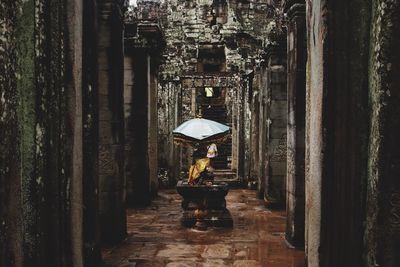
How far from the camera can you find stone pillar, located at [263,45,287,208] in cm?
980

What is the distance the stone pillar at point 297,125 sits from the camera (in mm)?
6621

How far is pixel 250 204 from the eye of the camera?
10.8 metres

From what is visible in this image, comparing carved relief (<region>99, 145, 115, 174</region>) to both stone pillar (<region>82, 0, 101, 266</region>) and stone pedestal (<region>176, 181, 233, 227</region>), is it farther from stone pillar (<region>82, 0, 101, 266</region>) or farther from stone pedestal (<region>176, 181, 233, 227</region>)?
stone pedestal (<region>176, 181, 233, 227</region>)

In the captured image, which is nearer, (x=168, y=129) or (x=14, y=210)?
(x=14, y=210)

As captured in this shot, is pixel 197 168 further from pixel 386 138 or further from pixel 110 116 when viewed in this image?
pixel 386 138

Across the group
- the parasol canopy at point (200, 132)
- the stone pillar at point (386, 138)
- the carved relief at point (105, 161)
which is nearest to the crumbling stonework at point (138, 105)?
the parasol canopy at point (200, 132)

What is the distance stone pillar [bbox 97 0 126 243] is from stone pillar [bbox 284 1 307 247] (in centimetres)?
267

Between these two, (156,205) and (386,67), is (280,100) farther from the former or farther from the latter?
(386,67)

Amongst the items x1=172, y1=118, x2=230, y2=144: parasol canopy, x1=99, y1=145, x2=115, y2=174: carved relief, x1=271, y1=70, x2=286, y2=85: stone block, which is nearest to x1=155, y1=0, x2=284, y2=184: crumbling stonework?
x1=271, y1=70, x2=286, y2=85: stone block

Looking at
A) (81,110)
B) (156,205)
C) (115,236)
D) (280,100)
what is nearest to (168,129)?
(156,205)

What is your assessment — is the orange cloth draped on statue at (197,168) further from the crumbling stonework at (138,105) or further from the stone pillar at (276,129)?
the stone pillar at (276,129)

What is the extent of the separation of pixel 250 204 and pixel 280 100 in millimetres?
2729

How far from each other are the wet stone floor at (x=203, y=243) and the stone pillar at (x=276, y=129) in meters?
0.59

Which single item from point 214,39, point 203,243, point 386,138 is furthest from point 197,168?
point 214,39
